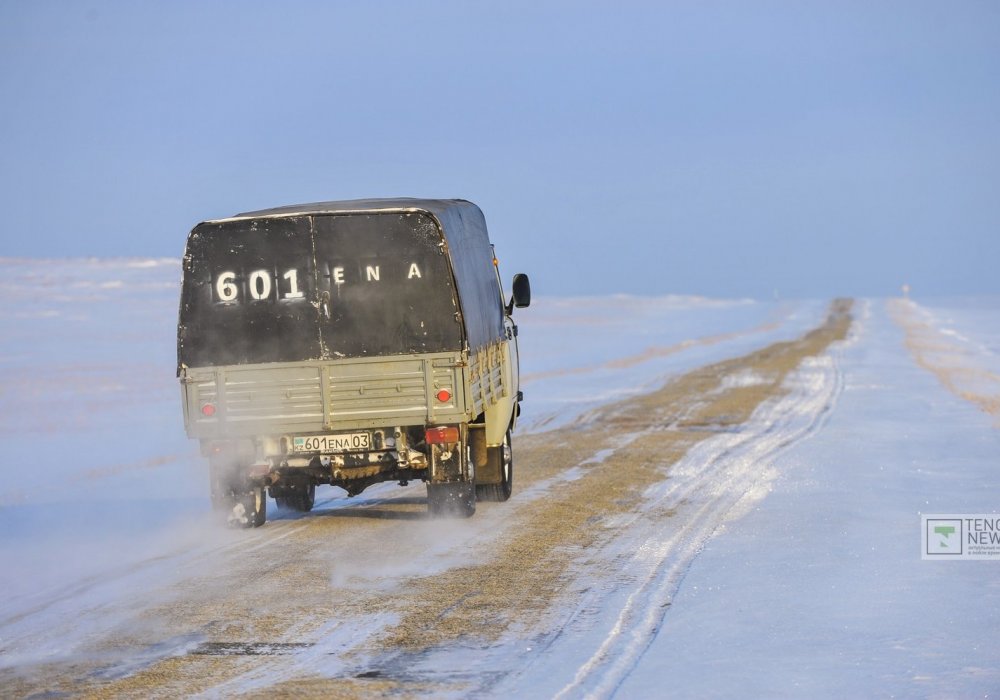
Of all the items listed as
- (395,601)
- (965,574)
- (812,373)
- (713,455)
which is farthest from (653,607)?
(812,373)

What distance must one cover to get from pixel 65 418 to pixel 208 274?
586 inches

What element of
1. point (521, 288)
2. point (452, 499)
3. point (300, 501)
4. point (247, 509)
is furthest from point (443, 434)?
point (521, 288)

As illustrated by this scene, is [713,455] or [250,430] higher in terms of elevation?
[250,430]

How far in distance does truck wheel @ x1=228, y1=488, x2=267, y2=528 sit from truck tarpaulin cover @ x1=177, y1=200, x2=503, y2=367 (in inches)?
53.4

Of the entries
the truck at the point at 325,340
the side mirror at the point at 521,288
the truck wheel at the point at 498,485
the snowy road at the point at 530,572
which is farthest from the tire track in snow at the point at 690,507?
the side mirror at the point at 521,288

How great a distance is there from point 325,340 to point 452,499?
1921 millimetres

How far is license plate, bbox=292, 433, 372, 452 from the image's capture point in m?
10.9

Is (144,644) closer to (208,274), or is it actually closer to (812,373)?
(208,274)

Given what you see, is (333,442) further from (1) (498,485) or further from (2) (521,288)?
(2) (521,288)

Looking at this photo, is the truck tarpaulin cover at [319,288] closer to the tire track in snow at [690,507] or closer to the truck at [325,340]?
the truck at [325,340]

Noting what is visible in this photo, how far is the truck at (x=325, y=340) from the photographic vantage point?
10.8m

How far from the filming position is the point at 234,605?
8.34 metres

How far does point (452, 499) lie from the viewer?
449 inches

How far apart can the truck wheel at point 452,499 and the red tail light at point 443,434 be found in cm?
54
